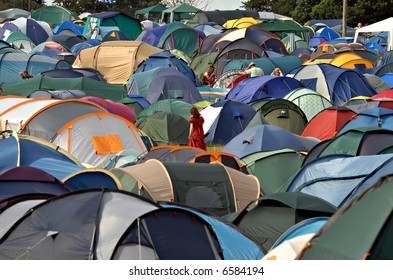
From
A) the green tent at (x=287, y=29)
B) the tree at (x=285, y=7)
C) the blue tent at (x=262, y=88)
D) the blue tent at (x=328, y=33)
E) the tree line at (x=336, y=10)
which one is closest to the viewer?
the blue tent at (x=262, y=88)

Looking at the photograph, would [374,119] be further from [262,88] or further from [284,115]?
[262,88]

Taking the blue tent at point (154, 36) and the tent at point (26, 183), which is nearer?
the tent at point (26, 183)

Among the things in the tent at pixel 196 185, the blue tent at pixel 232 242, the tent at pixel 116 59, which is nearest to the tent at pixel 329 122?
the tent at pixel 196 185

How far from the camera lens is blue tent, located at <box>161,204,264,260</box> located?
10.7 m

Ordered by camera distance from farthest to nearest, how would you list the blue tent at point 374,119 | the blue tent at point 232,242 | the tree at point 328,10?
the tree at point 328,10 → the blue tent at point 374,119 → the blue tent at point 232,242

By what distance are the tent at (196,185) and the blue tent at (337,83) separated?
40.7ft

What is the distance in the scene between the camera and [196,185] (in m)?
14.3

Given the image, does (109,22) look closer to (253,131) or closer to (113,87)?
(113,87)

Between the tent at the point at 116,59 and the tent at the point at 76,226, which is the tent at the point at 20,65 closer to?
the tent at the point at 116,59

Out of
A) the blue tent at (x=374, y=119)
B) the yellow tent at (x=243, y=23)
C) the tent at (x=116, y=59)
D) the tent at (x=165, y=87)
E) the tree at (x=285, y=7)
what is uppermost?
the blue tent at (x=374, y=119)

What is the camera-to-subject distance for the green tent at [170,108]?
76.2ft

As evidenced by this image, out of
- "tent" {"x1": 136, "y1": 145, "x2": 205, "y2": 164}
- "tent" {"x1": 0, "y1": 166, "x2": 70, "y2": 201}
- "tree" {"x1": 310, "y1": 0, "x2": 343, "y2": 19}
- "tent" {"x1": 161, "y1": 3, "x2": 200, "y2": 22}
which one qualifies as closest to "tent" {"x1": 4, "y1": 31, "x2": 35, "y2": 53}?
"tent" {"x1": 161, "y1": 3, "x2": 200, "y2": 22}

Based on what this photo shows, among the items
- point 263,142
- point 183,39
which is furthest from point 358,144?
point 183,39
